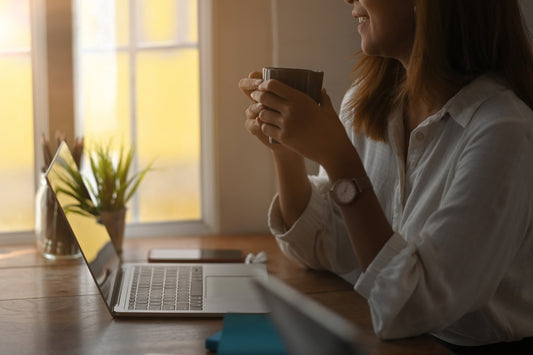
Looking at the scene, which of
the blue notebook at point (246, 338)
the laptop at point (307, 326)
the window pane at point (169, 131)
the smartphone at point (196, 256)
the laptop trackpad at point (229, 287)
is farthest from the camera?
the window pane at point (169, 131)

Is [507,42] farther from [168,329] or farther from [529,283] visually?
[168,329]

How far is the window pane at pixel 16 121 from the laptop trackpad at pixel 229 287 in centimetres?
90

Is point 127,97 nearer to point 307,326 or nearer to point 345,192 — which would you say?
point 345,192

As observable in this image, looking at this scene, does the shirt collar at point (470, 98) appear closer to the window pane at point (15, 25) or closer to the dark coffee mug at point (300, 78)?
the dark coffee mug at point (300, 78)

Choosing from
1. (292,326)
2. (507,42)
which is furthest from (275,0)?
(292,326)

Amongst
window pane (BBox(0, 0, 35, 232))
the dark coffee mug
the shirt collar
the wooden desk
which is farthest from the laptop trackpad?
window pane (BBox(0, 0, 35, 232))

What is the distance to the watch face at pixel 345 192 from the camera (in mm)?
1140

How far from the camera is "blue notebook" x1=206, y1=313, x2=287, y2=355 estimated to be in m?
1.01

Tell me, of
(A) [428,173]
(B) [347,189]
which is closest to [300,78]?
(B) [347,189]

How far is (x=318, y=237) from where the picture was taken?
4.96ft

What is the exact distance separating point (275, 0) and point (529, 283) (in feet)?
3.81

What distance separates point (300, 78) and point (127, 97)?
1.08 meters

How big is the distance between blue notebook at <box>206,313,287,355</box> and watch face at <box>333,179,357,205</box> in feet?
0.77

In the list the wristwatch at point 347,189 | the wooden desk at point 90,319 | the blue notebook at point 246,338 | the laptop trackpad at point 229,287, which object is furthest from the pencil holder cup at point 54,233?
the wristwatch at point 347,189
